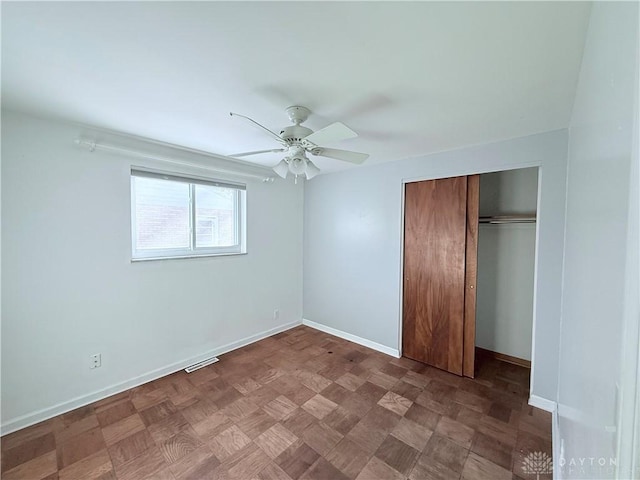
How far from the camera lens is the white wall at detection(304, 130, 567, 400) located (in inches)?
83.3

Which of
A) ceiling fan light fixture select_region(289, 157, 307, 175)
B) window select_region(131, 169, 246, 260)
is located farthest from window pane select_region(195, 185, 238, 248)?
ceiling fan light fixture select_region(289, 157, 307, 175)

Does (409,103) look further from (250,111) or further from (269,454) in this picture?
(269,454)

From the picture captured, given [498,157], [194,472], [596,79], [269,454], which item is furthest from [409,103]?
[194,472]

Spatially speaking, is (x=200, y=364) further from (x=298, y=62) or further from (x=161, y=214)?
(x=298, y=62)

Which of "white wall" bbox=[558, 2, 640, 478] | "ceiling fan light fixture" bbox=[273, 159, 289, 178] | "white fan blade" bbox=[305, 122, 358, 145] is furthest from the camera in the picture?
"ceiling fan light fixture" bbox=[273, 159, 289, 178]

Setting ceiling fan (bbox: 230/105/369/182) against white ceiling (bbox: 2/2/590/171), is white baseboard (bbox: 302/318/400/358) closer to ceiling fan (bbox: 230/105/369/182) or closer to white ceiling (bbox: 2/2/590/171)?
ceiling fan (bbox: 230/105/369/182)

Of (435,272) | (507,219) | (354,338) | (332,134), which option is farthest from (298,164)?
(354,338)

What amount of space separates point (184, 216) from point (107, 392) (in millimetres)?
1772

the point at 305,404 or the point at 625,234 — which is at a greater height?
the point at 625,234

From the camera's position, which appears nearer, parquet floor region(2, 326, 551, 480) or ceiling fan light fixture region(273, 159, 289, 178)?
parquet floor region(2, 326, 551, 480)

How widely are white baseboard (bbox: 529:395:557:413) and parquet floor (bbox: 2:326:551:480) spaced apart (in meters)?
0.09

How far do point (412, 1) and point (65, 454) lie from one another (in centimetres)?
318

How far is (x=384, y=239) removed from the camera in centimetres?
314

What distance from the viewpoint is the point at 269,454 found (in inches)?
67.5
